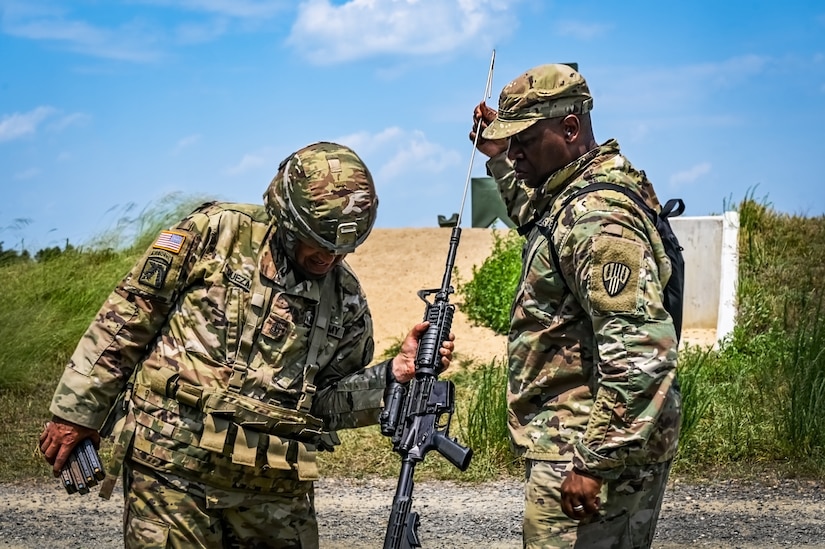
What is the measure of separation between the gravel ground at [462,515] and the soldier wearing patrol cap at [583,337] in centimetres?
273

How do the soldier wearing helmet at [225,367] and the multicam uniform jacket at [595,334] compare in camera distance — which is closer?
the multicam uniform jacket at [595,334]

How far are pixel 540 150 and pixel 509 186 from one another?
1.86ft

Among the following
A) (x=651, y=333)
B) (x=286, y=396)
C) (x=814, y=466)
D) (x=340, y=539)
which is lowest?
(x=340, y=539)

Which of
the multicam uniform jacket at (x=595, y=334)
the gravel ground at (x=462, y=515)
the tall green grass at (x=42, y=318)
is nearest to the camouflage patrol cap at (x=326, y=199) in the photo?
the multicam uniform jacket at (x=595, y=334)

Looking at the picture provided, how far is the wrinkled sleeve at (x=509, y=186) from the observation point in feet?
13.1

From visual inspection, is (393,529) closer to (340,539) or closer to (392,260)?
(340,539)

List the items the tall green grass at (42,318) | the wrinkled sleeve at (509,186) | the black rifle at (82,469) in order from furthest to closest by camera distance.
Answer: the tall green grass at (42,318) → the wrinkled sleeve at (509,186) → the black rifle at (82,469)

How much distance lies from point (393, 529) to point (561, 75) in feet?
5.17

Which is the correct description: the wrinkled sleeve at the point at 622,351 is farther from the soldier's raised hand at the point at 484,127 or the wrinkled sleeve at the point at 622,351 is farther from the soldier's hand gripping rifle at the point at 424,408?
the soldier's raised hand at the point at 484,127

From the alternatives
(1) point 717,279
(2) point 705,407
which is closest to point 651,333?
(2) point 705,407

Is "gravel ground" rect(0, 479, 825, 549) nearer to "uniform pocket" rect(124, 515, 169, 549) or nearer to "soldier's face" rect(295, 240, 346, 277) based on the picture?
"uniform pocket" rect(124, 515, 169, 549)

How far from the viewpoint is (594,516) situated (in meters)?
3.21

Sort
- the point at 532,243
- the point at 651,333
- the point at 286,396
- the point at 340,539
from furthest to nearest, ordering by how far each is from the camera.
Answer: the point at 340,539 < the point at 286,396 < the point at 532,243 < the point at 651,333

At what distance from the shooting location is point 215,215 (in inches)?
146
